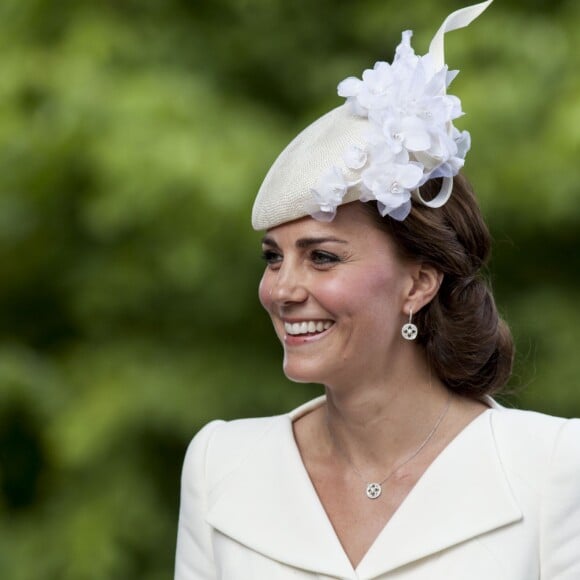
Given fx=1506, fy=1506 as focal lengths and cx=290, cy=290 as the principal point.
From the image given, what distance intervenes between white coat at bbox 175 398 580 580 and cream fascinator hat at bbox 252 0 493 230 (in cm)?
52

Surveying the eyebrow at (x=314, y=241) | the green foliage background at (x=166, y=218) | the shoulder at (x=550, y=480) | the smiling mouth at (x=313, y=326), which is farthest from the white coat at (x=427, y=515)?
the green foliage background at (x=166, y=218)

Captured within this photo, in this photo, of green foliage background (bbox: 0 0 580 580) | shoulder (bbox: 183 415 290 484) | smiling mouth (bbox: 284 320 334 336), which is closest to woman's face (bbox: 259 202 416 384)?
smiling mouth (bbox: 284 320 334 336)

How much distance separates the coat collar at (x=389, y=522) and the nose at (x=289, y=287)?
0.44 meters

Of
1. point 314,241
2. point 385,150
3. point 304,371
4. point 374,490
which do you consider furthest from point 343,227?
point 374,490

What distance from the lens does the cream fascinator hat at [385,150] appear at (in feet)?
9.57

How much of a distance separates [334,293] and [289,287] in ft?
0.30

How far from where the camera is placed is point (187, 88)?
222 inches

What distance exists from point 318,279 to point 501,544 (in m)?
→ 0.63

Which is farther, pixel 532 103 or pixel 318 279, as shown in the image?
pixel 532 103

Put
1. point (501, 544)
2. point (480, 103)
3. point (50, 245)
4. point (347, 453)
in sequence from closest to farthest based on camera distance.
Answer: point (501, 544) < point (347, 453) < point (480, 103) < point (50, 245)

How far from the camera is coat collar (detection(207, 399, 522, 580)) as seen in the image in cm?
297

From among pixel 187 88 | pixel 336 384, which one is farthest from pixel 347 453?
pixel 187 88

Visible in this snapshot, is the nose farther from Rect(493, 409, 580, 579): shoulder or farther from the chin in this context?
Rect(493, 409, 580, 579): shoulder

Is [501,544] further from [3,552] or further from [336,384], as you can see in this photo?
[3,552]
